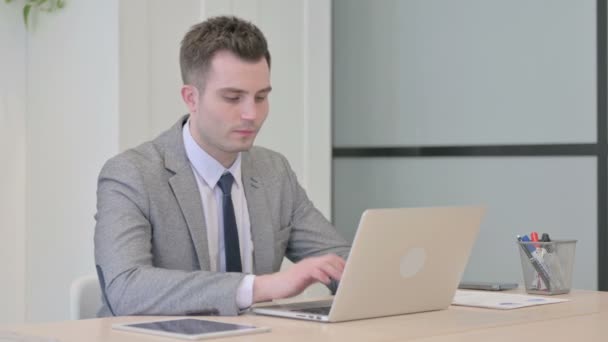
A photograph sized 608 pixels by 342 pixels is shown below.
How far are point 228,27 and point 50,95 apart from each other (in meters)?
1.26

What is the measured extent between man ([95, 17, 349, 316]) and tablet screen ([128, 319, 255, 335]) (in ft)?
0.65

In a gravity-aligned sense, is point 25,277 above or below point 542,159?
below

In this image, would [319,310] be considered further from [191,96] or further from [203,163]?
[191,96]

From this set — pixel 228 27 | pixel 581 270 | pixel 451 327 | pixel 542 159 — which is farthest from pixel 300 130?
pixel 451 327

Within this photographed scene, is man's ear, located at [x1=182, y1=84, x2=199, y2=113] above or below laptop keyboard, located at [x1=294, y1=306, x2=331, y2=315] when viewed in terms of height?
above

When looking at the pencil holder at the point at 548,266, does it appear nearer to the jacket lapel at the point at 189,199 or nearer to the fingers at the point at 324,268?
the fingers at the point at 324,268

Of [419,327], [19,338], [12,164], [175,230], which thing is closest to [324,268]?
[419,327]

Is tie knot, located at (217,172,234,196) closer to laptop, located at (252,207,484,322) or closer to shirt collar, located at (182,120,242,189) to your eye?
shirt collar, located at (182,120,242,189)

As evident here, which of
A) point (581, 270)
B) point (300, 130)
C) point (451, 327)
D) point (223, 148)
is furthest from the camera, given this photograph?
point (300, 130)

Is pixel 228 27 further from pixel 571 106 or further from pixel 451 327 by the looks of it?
pixel 571 106

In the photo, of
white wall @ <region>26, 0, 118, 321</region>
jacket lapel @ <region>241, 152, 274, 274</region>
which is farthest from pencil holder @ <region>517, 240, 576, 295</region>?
white wall @ <region>26, 0, 118, 321</region>

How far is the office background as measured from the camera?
3422 mm

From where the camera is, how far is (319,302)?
221 centimetres

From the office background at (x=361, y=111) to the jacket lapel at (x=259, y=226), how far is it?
0.87 meters
